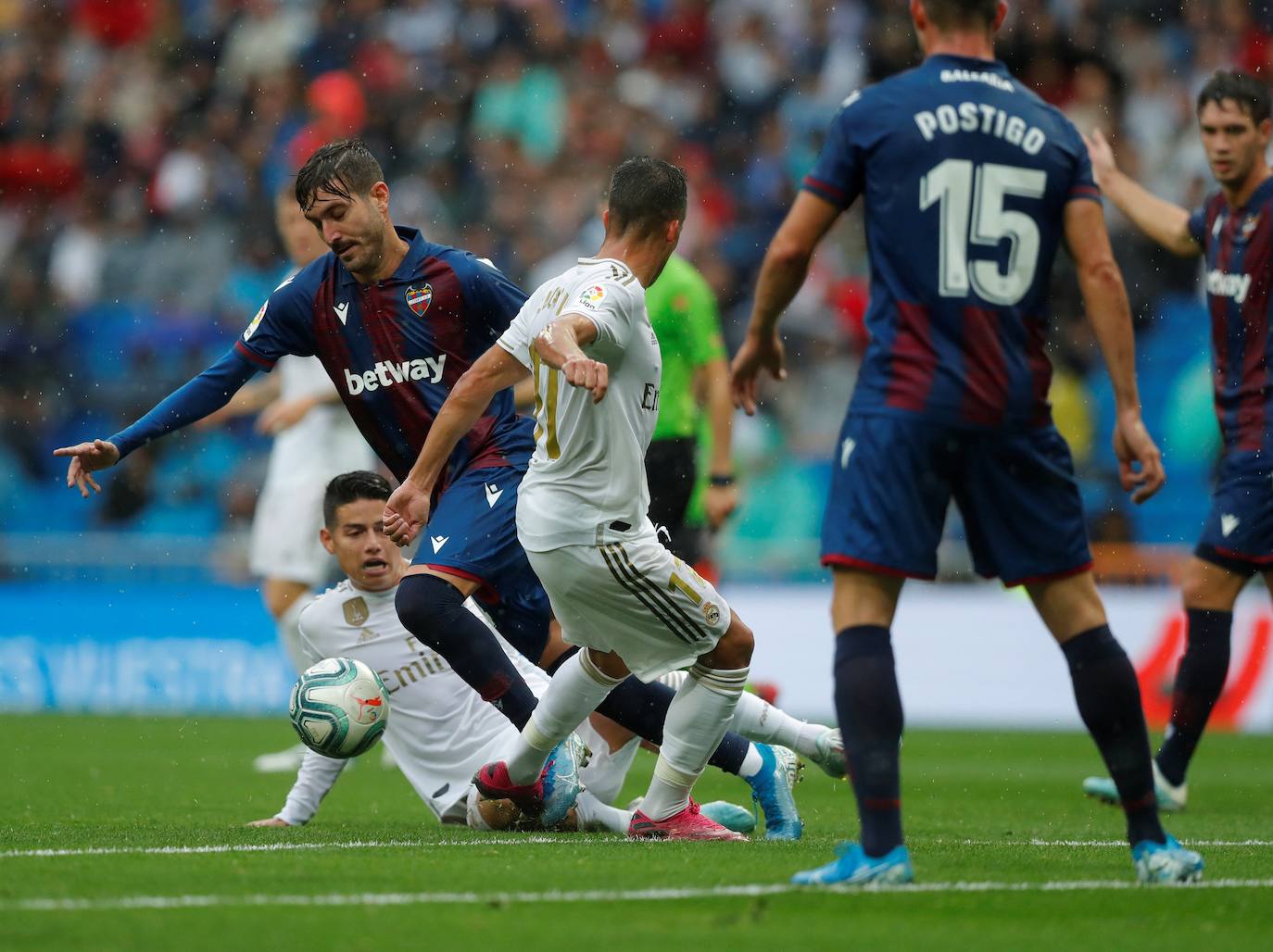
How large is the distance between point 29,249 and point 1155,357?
10.1 meters

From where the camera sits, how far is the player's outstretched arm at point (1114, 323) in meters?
4.50

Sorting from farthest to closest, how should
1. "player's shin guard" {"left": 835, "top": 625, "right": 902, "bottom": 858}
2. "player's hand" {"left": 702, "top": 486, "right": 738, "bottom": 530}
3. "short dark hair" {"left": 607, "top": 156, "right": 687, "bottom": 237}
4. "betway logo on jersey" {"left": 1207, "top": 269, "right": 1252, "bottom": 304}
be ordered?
"player's hand" {"left": 702, "top": 486, "right": 738, "bottom": 530} < "betway logo on jersey" {"left": 1207, "top": 269, "right": 1252, "bottom": 304} < "short dark hair" {"left": 607, "top": 156, "right": 687, "bottom": 237} < "player's shin guard" {"left": 835, "top": 625, "right": 902, "bottom": 858}

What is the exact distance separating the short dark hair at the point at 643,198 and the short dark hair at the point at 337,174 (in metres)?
1.07

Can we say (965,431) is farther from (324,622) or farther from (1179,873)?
(324,622)

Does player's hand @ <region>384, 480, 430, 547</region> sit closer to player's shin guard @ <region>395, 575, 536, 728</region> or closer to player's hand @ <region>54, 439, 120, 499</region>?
player's shin guard @ <region>395, 575, 536, 728</region>

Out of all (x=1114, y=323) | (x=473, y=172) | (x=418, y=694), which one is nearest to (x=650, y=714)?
(x=418, y=694)

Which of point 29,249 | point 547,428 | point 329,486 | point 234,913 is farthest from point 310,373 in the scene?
point 29,249

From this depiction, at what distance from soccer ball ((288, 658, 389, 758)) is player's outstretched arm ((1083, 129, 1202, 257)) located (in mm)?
2967

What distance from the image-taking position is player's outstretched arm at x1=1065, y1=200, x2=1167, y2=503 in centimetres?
450

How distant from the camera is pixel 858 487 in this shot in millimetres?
4461

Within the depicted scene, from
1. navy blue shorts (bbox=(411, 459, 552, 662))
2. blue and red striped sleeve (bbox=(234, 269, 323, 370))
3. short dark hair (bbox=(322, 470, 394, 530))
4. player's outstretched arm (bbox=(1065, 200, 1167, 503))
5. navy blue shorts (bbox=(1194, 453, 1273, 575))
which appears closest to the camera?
player's outstretched arm (bbox=(1065, 200, 1167, 503))

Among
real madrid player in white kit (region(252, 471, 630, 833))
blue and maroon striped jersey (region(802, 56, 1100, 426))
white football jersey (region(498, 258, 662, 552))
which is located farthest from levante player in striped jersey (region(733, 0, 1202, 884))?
real madrid player in white kit (region(252, 471, 630, 833))

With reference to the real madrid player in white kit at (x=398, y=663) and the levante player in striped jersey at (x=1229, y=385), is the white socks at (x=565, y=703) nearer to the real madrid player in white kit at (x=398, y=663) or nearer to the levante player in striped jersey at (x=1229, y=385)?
the real madrid player in white kit at (x=398, y=663)

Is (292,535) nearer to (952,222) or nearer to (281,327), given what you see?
(281,327)
